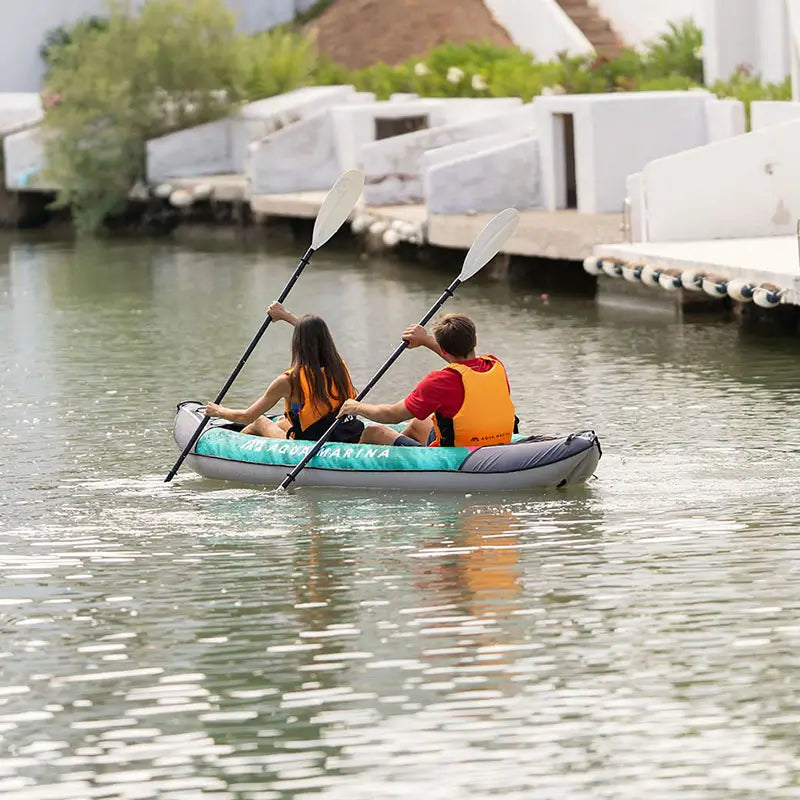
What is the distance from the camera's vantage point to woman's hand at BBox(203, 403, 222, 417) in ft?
37.3

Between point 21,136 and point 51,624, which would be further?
point 21,136

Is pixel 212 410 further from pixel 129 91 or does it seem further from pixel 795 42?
pixel 129 91

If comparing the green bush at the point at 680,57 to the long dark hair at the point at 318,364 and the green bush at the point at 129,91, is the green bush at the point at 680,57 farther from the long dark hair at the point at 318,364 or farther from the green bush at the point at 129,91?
the long dark hair at the point at 318,364

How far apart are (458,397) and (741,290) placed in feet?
20.0

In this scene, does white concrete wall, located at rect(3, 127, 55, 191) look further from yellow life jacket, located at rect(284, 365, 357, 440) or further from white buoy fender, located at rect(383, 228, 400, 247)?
yellow life jacket, located at rect(284, 365, 357, 440)

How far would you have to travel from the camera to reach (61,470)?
11812 millimetres

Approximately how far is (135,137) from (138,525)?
20749mm

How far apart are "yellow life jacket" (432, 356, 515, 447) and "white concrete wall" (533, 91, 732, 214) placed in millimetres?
11485

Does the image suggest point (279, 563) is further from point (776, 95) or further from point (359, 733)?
point (776, 95)

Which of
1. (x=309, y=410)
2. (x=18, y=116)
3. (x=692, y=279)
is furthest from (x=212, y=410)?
(x=18, y=116)

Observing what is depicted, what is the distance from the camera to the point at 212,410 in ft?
37.4

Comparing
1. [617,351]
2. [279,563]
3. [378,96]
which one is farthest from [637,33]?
[279,563]

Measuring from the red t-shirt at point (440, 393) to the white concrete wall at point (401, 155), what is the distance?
49.4 feet

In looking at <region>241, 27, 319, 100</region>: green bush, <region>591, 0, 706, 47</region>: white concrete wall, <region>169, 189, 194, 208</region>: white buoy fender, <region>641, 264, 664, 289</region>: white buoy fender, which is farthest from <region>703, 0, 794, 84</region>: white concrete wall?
<region>641, 264, 664, 289</region>: white buoy fender
